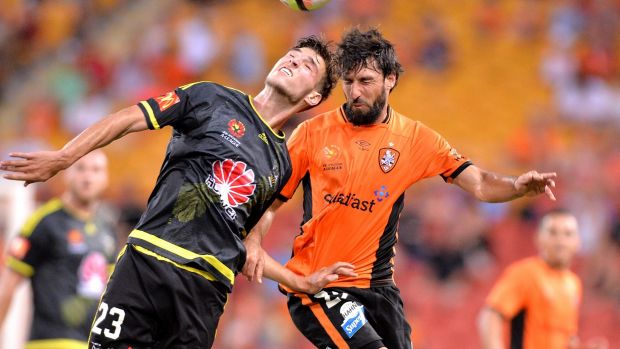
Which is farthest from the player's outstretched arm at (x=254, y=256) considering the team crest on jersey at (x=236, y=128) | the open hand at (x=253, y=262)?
the team crest on jersey at (x=236, y=128)

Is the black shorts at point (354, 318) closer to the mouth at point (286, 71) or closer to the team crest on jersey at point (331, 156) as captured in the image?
the team crest on jersey at point (331, 156)

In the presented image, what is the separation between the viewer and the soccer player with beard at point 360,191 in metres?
5.85

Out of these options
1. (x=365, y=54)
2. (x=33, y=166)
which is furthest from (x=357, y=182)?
(x=33, y=166)

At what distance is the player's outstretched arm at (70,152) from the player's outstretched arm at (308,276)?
1181 millimetres

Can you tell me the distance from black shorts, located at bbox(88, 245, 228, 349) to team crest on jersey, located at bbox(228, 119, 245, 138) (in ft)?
2.59

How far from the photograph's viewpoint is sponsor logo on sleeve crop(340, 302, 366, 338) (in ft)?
18.9

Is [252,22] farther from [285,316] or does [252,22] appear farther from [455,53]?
[285,316]

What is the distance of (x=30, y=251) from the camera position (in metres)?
7.61

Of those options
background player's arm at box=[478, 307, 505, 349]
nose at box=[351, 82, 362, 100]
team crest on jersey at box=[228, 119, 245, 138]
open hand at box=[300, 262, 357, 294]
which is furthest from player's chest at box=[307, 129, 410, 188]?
background player's arm at box=[478, 307, 505, 349]

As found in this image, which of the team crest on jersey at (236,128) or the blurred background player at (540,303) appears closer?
the team crest on jersey at (236,128)

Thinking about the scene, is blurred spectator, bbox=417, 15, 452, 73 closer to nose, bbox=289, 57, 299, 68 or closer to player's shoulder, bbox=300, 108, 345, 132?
player's shoulder, bbox=300, 108, 345, 132

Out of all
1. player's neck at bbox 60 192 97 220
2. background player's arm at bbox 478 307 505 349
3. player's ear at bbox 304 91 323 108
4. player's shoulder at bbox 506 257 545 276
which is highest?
player's ear at bbox 304 91 323 108

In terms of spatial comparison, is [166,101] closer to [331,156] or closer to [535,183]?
[331,156]

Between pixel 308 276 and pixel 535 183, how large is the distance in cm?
138
